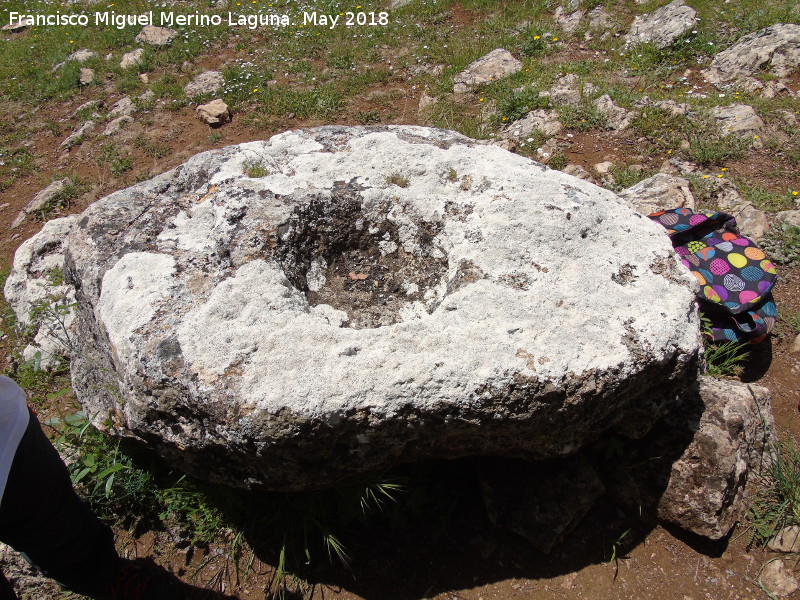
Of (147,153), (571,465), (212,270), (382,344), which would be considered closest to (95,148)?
(147,153)

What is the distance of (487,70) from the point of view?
7.23 meters

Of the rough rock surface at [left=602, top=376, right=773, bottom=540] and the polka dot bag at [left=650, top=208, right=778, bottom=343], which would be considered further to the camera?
the polka dot bag at [left=650, top=208, right=778, bottom=343]

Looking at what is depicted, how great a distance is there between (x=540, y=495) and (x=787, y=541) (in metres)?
1.44

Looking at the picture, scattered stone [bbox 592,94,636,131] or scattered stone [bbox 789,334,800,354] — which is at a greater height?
scattered stone [bbox 592,94,636,131]

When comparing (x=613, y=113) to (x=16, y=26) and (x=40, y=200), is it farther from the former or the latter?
(x=16, y=26)

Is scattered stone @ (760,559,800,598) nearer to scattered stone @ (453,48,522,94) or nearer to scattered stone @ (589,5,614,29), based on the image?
scattered stone @ (453,48,522,94)

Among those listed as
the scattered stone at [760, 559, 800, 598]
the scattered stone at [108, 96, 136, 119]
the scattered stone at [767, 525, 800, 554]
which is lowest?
the scattered stone at [760, 559, 800, 598]

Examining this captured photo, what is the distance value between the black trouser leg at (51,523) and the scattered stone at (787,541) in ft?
12.0

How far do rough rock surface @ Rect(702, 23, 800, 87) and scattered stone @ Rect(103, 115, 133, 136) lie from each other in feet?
24.3

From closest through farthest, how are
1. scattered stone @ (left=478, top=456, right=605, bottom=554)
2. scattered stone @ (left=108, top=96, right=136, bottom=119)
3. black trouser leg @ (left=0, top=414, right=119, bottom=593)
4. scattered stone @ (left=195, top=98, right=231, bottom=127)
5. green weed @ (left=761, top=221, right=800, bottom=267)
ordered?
black trouser leg @ (left=0, top=414, right=119, bottom=593), scattered stone @ (left=478, top=456, right=605, bottom=554), green weed @ (left=761, top=221, right=800, bottom=267), scattered stone @ (left=195, top=98, right=231, bottom=127), scattered stone @ (left=108, top=96, right=136, bottom=119)

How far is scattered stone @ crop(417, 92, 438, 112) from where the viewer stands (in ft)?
22.8

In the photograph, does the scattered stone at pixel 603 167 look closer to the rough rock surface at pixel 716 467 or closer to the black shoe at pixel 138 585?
the rough rock surface at pixel 716 467

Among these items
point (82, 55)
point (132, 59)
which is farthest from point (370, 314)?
point (82, 55)

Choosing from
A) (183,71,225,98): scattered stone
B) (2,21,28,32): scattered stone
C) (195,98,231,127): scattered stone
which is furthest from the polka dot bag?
(2,21,28,32): scattered stone
